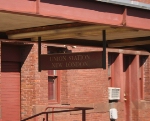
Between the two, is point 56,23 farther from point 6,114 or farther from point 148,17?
point 6,114

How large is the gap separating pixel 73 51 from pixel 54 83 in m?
1.24

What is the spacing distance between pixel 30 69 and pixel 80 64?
5.90 meters

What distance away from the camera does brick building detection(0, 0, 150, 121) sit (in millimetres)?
10117

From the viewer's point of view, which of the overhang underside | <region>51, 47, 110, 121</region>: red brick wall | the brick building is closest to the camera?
the brick building

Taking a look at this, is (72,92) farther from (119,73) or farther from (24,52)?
(119,73)

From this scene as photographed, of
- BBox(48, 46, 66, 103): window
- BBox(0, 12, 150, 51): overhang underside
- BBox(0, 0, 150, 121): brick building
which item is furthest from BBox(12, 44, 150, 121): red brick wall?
Answer: BBox(0, 12, 150, 51): overhang underside

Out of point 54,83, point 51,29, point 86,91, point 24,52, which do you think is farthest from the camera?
point 86,91

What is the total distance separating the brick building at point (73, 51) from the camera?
10.1 metres

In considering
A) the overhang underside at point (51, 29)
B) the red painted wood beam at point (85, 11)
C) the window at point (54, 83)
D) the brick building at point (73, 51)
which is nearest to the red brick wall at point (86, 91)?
the brick building at point (73, 51)

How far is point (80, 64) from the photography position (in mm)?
11359

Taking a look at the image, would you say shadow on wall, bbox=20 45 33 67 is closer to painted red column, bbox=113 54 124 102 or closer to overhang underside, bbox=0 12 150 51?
overhang underside, bbox=0 12 150 51

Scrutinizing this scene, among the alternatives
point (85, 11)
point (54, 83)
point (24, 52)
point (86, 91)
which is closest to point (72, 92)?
point (54, 83)

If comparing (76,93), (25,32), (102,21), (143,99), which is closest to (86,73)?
(76,93)

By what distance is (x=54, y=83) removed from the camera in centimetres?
1847
